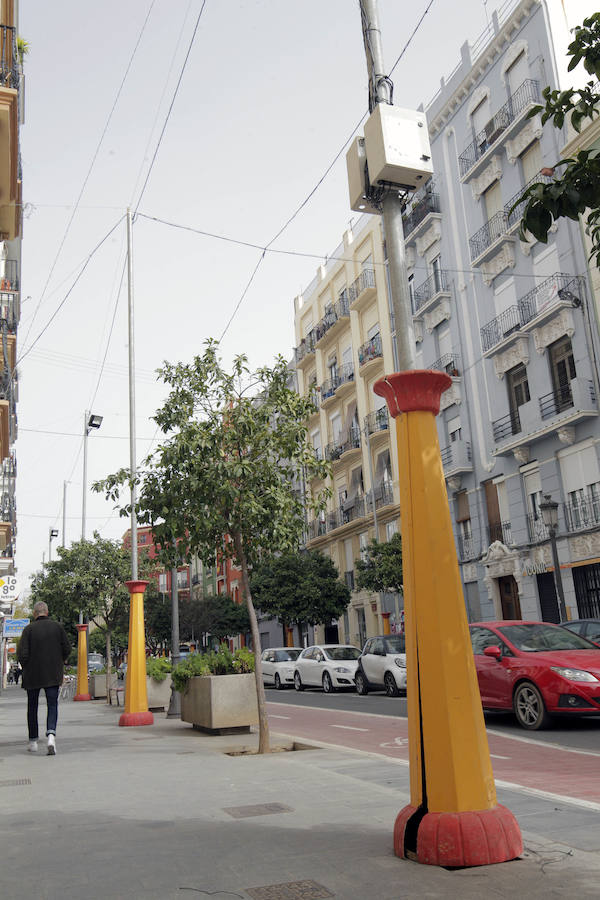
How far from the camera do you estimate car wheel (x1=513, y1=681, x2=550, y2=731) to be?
1075 centimetres

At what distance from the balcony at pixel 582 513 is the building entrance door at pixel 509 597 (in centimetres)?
385

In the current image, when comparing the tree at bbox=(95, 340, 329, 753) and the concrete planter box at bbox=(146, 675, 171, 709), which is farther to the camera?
the concrete planter box at bbox=(146, 675, 171, 709)

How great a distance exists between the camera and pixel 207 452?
1025 cm

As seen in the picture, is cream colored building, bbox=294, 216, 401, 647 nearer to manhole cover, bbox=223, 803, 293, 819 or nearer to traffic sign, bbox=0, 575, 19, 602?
traffic sign, bbox=0, 575, 19, 602

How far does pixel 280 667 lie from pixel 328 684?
5476 mm

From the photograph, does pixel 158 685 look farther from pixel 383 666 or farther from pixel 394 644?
pixel 394 644

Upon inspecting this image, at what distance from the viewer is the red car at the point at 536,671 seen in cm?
1042

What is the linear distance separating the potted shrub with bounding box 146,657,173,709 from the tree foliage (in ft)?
64.9

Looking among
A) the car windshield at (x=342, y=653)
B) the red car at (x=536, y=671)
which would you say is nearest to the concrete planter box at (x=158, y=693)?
the car windshield at (x=342, y=653)

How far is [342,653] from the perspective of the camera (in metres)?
25.2

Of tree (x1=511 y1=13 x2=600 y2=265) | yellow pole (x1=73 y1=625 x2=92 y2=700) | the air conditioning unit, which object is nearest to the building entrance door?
yellow pole (x1=73 y1=625 x2=92 y2=700)

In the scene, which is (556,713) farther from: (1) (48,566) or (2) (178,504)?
(1) (48,566)

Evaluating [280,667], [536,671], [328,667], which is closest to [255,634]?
[536,671]

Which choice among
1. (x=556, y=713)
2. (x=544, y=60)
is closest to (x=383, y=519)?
(x=544, y=60)
